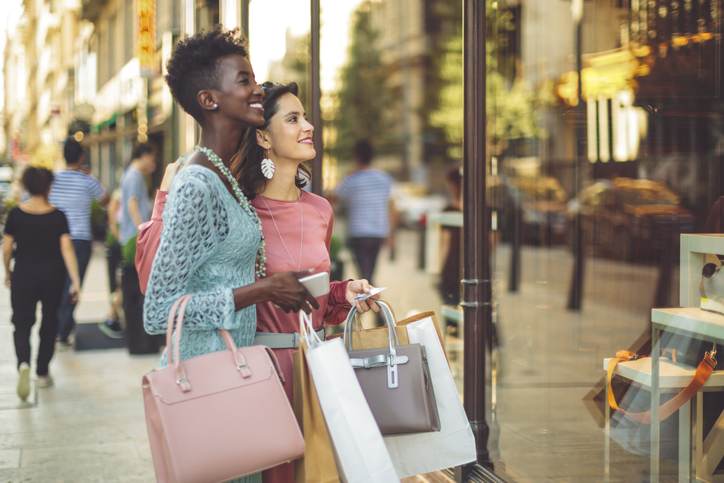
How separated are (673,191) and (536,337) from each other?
11.9 feet

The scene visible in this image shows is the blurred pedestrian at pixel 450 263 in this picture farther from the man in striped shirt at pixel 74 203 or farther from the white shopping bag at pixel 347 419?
the white shopping bag at pixel 347 419

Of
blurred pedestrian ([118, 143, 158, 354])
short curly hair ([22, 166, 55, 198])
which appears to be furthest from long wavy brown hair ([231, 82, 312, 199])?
blurred pedestrian ([118, 143, 158, 354])

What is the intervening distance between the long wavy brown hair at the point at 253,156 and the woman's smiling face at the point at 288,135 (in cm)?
2

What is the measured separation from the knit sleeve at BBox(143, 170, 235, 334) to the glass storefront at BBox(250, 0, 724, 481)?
6.35 ft

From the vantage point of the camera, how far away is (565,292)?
45.1 feet

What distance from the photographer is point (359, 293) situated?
2.96 meters

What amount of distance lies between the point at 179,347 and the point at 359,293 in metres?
0.69

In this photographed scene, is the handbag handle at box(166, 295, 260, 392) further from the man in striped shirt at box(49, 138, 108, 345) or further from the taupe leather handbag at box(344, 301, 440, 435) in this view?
the man in striped shirt at box(49, 138, 108, 345)

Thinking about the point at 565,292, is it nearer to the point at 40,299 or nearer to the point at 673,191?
the point at 673,191

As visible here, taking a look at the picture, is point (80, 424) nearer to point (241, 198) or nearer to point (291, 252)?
point (291, 252)

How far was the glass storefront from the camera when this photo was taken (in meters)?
4.41

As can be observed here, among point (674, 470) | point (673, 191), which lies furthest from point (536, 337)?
point (674, 470)

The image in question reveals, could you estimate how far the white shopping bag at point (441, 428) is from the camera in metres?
2.78

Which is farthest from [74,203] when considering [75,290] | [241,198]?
[241,198]
